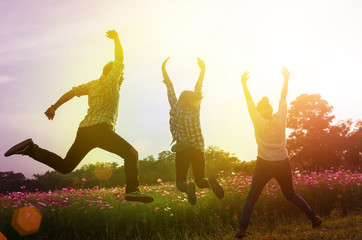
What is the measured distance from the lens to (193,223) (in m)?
8.35

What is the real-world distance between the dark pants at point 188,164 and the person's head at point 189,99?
0.80 m

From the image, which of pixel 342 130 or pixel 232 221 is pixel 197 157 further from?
pixel 342 130

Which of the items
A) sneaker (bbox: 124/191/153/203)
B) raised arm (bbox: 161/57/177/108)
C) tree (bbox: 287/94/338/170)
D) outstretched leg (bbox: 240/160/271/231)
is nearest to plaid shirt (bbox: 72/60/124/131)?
sneaker (bbox: 124/191/153/203)

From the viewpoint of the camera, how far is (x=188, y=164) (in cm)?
540

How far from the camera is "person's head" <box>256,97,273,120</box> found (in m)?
5.52

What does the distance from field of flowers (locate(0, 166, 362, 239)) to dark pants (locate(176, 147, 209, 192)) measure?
1.93 meters

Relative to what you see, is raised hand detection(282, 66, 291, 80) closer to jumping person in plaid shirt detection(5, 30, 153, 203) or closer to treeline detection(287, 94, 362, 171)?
jumping person in plaid shirt detection(5, 30, 153, 203)

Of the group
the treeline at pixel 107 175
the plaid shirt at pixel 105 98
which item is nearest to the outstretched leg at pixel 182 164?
the plaid shirt at pixel 105 98

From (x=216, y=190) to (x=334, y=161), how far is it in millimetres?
29566

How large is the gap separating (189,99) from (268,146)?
1619 millimetres

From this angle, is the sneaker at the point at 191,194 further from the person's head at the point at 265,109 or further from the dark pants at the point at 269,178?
the person's head at the point at 265,109

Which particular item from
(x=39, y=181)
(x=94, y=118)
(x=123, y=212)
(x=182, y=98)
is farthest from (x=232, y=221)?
(x=39, y=181)

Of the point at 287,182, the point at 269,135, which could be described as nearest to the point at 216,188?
the point at 269,135

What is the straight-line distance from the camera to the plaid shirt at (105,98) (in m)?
4.26
